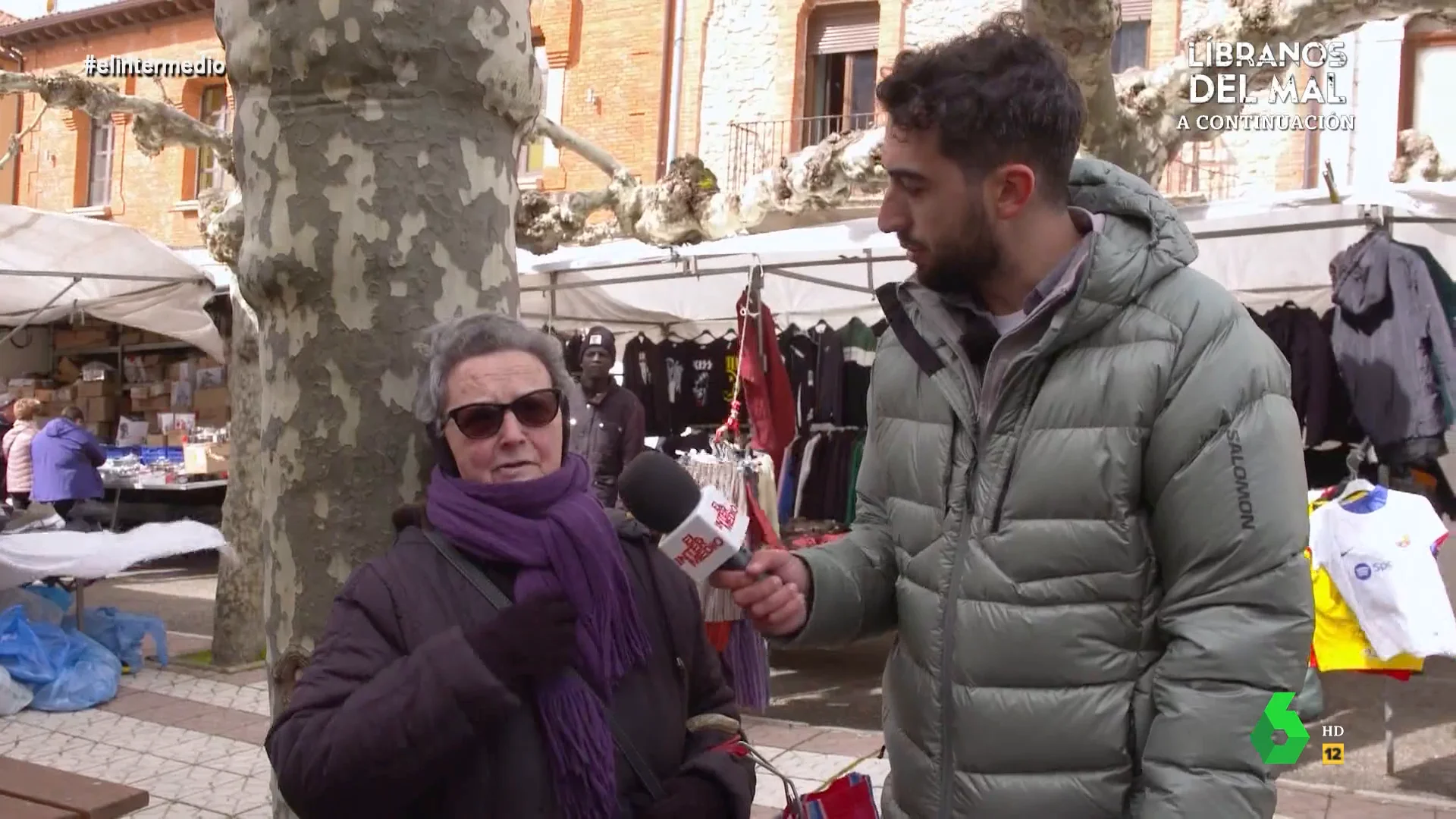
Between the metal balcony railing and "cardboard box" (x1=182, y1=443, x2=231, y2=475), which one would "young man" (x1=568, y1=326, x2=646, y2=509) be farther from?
the metal balcony railing

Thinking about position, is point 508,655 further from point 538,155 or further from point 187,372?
point 538,155

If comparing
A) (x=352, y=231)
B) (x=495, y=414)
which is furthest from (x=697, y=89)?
(x=495, y=414)

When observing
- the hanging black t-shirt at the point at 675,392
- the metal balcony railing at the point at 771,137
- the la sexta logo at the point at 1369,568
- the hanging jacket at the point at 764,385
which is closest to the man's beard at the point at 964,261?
the la sexta logo at the point at 1369,568

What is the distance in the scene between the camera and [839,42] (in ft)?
48.9

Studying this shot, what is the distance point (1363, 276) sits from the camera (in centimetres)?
546

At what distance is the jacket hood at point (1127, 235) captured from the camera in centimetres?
157

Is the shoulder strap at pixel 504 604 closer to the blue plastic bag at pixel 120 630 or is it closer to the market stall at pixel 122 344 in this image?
the blue plastic bag at pixel 120 630

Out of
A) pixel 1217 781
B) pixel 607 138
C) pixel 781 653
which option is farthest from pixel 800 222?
pixel 607 138

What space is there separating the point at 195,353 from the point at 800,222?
412 inches

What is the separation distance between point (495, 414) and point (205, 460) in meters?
12.1

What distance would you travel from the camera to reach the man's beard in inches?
64.4

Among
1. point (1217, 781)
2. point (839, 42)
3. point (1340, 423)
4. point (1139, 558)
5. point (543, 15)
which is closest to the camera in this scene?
point (1217, 781)

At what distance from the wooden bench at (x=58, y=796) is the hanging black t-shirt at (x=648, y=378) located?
17.6ft

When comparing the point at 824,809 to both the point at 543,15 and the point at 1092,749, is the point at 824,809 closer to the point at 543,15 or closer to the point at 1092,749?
the point at 1092,749
